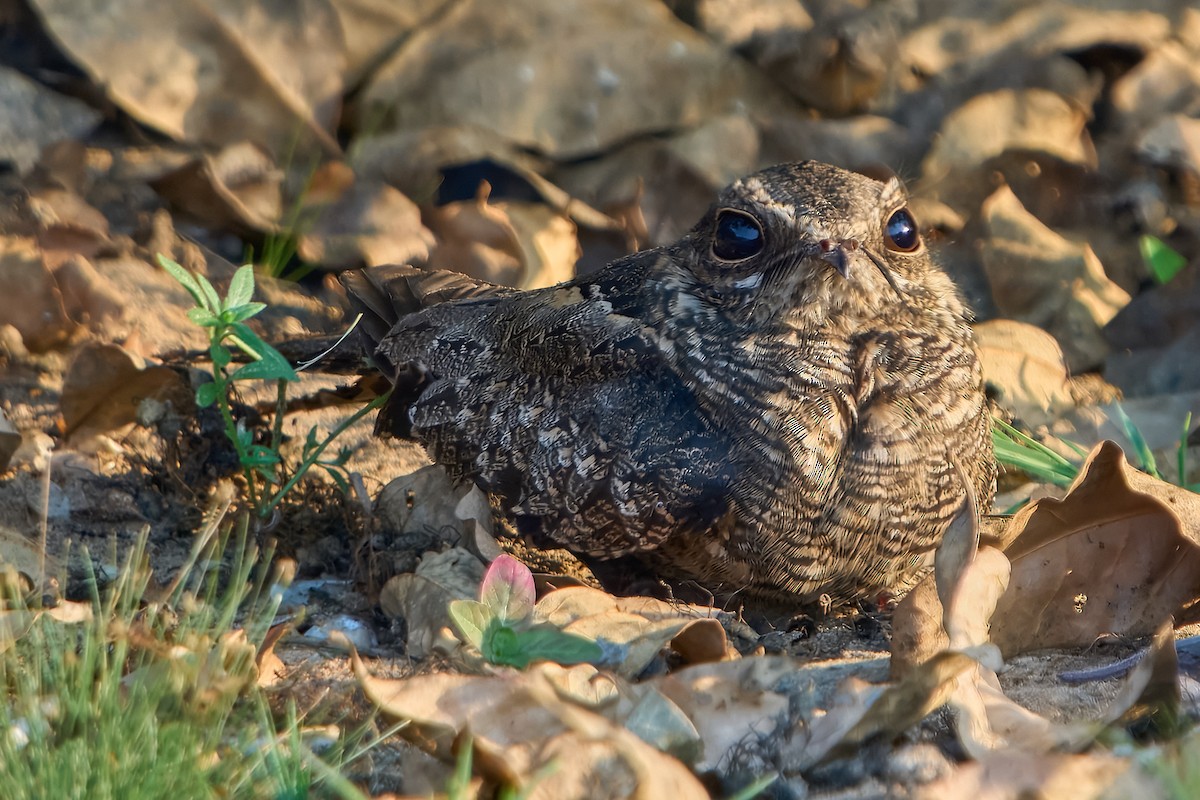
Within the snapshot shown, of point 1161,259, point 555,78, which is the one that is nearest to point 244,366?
point 555,78

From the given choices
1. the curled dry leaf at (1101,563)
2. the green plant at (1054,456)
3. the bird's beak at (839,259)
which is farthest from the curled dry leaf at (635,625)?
the green plant at (1054,456)

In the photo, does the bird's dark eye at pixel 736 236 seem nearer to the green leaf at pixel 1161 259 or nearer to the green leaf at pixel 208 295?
the green leaf at pixel 208 295

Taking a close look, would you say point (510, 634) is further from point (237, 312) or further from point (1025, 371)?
point (1025, 371)

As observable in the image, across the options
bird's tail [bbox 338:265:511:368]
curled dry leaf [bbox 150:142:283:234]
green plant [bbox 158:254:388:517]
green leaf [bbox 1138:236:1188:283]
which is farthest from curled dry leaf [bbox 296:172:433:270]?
green leaf [bbox 1138:236:1188:283]

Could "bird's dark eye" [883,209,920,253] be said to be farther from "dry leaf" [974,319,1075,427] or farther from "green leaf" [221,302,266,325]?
"green leaf" [221,302,266,325]

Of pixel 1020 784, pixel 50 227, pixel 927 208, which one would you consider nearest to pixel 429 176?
pixel 50 227

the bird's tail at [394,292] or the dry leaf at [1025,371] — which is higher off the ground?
the bird's tail at [394,292]
